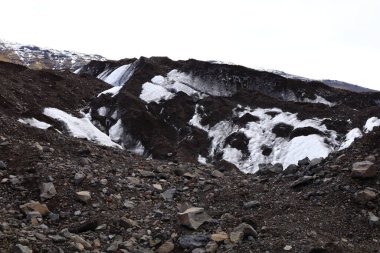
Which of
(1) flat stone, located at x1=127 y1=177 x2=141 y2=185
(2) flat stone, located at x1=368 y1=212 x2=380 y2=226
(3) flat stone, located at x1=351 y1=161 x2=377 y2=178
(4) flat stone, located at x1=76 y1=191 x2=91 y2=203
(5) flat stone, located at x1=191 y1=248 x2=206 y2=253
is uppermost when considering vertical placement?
(3) flat stone, located at x1=351 y1=161 x2=377 y2=178

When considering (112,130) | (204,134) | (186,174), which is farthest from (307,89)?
(186,174)

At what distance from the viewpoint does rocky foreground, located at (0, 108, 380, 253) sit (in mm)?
10180

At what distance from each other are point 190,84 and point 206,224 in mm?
63742

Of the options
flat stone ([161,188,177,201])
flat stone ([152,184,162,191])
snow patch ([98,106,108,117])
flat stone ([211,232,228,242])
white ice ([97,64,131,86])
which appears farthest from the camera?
white ice ([97,64,131,86])

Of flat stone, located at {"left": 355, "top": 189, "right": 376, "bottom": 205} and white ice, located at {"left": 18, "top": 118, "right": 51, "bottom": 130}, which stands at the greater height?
flat stone, located at {"left": 355, "top": 189, "right": 376, "bottom": 205}

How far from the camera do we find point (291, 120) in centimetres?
5703

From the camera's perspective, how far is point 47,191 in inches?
508

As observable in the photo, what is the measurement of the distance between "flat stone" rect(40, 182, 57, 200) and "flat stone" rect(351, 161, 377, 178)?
29.9 ft

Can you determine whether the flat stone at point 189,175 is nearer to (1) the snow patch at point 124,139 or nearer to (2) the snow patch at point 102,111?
(1) the snow patch at point 124,139

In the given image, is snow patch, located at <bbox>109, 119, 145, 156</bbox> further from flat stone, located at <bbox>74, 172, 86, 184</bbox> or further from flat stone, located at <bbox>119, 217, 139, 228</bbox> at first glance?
flat stone, located at <bbox>119, 217, 139, 228</bbox>

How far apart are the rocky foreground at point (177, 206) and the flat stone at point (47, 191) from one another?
0.10ft

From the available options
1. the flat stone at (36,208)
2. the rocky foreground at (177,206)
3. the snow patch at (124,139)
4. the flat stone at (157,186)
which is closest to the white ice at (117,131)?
the snow patch at (124,139)

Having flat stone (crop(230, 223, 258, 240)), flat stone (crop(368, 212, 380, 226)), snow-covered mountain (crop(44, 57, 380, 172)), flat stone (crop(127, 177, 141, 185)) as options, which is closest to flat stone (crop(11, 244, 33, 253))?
flat stone (crop(230, 223, 258, 240))

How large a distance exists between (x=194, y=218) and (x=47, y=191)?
4652mm
